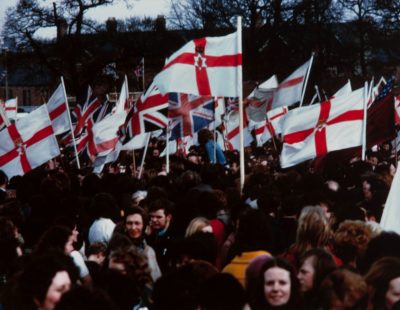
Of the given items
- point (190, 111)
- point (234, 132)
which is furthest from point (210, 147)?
point (234, 132)

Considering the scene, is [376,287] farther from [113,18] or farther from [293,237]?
[113,18]

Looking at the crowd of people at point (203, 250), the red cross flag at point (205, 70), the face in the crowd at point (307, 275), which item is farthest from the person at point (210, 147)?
the face in the crowd at point (307, 275)

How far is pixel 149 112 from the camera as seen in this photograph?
586 inches

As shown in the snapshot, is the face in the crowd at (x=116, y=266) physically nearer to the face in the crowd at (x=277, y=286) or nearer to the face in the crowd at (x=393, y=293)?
the face in the crowd at (x=277, y=286)

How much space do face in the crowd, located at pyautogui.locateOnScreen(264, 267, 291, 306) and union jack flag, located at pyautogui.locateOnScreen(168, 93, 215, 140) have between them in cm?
961

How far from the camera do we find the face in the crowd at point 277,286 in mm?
5366

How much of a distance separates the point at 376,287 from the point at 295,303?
0.45 m

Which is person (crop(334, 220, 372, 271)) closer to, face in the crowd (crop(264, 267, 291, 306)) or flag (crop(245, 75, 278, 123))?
face in the crowd (crop(264, 267, 291, 306))

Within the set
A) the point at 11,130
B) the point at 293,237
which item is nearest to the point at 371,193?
the point at 293,237

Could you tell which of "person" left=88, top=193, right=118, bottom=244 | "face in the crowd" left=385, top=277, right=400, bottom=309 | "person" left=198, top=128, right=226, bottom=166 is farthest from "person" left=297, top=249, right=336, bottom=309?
"person" left=198, top=128, right=226, bottom=166

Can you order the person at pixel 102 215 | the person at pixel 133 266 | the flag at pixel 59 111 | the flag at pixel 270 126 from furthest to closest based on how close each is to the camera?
the flag at pixel 270 126 → the flag at pixel 59 111 → the person at pixel 102 215 → the person at pixel 133 266

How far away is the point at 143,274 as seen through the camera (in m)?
5.95

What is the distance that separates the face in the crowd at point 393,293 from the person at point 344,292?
12cm

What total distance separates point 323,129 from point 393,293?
25.0 ft
